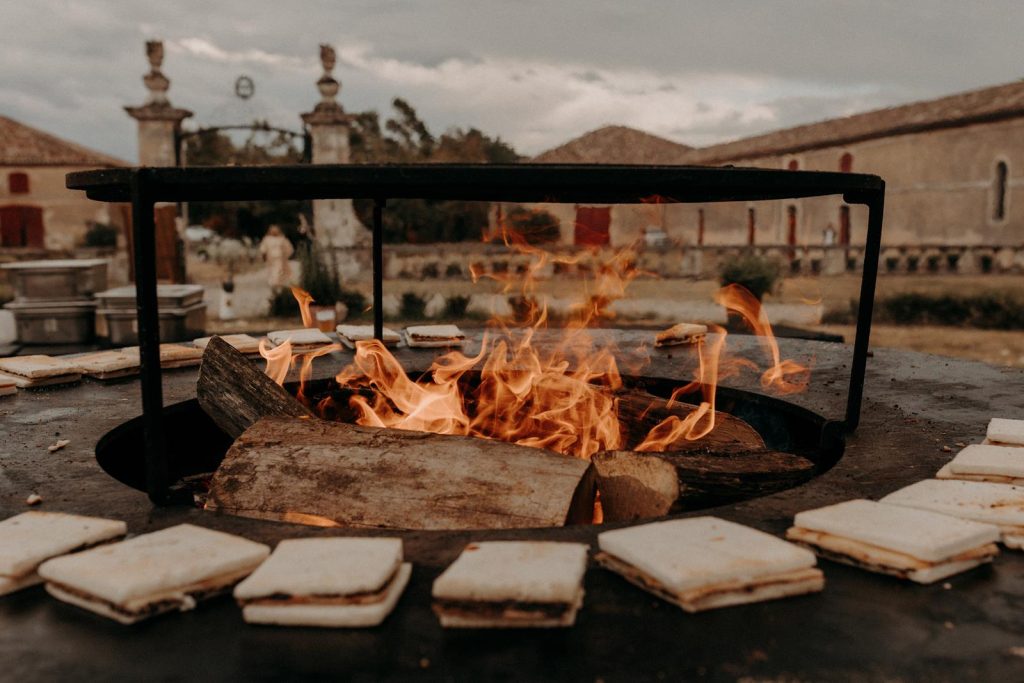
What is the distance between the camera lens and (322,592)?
1572 millimetres

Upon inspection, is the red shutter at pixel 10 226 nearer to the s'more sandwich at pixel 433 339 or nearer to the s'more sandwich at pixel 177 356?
the s'more sandwich at pixel 177 356

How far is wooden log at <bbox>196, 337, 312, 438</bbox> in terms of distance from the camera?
2932 mm

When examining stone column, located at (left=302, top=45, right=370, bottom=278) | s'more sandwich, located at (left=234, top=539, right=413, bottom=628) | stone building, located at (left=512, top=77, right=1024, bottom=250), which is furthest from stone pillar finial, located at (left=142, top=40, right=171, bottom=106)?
s'more sandwich, located at (left=234, top=539, right=413, bottom=628)

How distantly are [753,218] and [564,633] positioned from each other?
29890mm

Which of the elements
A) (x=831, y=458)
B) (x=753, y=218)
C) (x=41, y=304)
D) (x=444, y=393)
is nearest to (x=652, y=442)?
(x=831, y=458)

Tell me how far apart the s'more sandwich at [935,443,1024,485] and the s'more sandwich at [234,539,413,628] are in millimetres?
1659

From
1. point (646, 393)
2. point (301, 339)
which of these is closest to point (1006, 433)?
point (646, 393)

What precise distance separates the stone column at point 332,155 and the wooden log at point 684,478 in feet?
54.9

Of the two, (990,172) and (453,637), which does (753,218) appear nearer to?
(990,172)

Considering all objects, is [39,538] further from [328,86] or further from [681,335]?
[328,86]

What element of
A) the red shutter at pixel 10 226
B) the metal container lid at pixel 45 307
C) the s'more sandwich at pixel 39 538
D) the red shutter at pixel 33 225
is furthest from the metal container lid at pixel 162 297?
the red shutter at pixel 10 226

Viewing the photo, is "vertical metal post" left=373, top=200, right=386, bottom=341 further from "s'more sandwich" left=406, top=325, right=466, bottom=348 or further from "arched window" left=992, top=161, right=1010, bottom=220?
"arched window" left=992, top=161, right=1010, bottom=220

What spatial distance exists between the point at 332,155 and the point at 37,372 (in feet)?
53.2

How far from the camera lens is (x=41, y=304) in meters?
6.62
